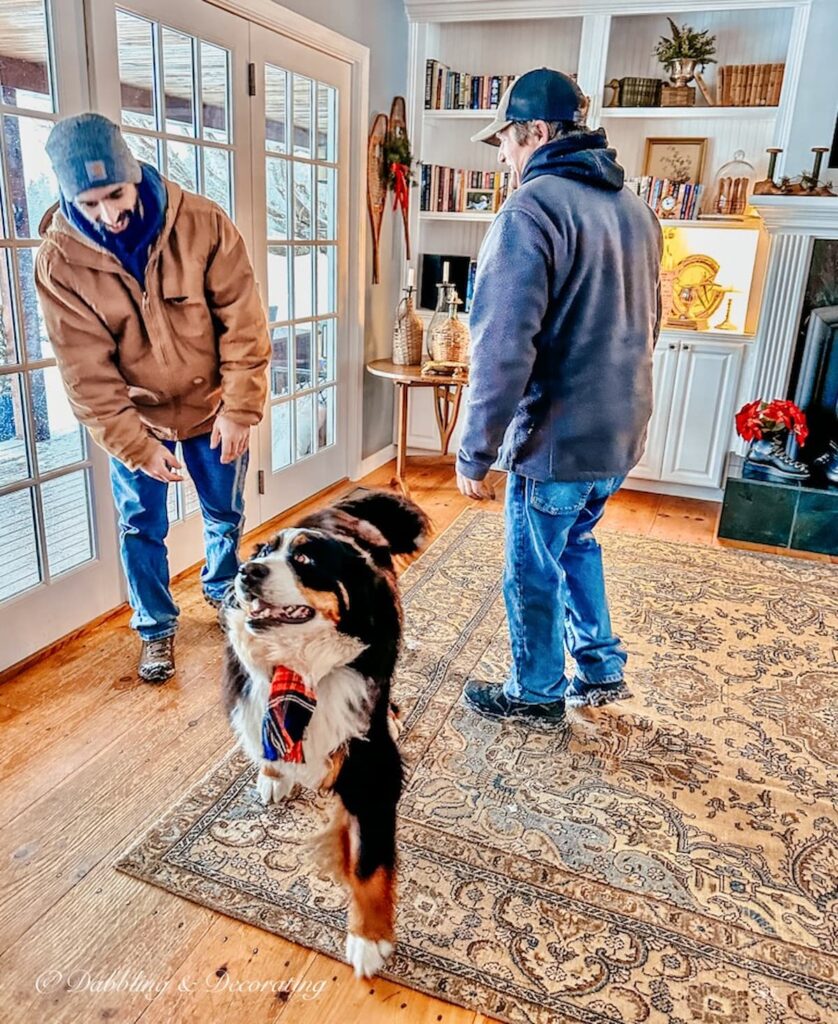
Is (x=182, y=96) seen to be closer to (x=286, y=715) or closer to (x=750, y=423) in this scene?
(x=286, y=715)

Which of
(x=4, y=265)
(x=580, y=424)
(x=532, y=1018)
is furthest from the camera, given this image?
(x=4, y=265)

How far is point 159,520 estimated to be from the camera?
2.23 meters

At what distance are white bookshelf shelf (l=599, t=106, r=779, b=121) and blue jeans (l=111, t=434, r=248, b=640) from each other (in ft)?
8.76

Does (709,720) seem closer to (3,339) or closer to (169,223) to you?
(169,223)

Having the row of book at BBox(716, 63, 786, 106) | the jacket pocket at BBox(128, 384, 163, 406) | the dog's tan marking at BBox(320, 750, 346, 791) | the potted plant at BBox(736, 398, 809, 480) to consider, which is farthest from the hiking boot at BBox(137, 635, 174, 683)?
the row of book at BBox(716, 63, 786, 106)

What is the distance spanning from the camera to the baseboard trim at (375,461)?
419 centimetres

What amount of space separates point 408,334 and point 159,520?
6.49 ft

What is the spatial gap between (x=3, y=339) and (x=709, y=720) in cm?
211

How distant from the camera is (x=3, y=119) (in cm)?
198

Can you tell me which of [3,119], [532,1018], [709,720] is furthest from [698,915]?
[3,119]

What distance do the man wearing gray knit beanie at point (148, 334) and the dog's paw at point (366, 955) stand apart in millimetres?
1093

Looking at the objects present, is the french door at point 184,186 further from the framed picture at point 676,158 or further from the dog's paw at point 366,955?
the framed picture at point 676,158

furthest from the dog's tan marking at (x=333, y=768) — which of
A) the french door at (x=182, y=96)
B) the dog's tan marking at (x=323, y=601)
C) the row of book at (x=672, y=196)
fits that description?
the row of book at (x=672, y=196)

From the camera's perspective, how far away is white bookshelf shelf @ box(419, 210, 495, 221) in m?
4.10
